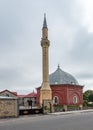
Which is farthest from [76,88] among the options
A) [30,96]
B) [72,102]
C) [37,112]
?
[37,112]

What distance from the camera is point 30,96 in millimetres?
78000

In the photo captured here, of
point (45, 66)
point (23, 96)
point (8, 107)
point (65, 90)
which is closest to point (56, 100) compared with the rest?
point (65, 90)

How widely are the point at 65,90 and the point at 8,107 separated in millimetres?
26584

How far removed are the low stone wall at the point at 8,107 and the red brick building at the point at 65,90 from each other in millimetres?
24368

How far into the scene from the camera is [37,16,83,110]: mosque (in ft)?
184

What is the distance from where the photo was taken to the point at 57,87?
204 ft

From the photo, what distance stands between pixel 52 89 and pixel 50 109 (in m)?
17.3

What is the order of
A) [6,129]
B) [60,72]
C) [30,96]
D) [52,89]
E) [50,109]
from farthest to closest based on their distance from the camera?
[30,96] → [60,72] → [52,89] → [50,109] → [6,129]

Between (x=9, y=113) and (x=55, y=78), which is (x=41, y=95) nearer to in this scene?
(x=55, y=78)

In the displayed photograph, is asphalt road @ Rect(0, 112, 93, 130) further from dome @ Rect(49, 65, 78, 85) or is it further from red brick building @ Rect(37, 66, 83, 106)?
dome @ Rect(49, 65, 78, 85)

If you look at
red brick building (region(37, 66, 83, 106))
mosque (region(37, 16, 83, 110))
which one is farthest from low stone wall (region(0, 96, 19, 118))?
red brick building (region(37, 66, 83, 106))

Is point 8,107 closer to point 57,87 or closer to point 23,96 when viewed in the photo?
point 57,87

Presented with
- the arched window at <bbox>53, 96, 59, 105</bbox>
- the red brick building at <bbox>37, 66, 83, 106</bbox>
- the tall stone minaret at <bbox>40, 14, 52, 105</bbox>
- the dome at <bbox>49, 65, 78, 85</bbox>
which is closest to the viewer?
the tall stone minaret at <bbox>40, 14, 52, 105</bbox>

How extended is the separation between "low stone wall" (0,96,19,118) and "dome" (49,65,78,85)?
27.1 meters
